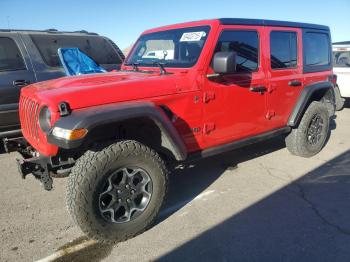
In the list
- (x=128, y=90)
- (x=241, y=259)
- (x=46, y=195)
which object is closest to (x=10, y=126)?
(x=46, y=195)

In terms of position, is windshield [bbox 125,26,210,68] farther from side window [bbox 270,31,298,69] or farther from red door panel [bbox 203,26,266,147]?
side window [bbox 270,31,298,69]

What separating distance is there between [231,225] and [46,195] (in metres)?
2.23

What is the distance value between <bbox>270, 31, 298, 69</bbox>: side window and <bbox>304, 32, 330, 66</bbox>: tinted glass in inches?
11.9

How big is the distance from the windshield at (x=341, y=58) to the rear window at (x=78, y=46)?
6148 millimetres

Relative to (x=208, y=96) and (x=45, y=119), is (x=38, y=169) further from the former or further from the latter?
(x=208, y=96)

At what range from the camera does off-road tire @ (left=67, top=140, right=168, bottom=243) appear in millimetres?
2775

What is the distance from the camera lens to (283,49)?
451 cm

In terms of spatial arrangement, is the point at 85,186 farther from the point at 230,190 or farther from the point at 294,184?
the point at 294,184

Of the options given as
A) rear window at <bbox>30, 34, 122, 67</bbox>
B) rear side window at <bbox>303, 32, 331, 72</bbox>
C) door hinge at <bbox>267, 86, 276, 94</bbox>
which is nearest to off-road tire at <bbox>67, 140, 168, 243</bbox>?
door hinge at <bbox>267, 86, 276, 94</bbox>

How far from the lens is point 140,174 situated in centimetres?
311

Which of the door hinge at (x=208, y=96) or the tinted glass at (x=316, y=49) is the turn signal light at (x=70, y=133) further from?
the tinted glass at (x=316, y=49)

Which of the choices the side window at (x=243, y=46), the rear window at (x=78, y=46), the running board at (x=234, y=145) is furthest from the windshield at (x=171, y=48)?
the rear window at (x=78, y=46)

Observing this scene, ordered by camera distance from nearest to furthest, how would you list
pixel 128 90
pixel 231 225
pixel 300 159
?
1. pixel 128 90
2. pixel 231 225
3. pixel 300 159

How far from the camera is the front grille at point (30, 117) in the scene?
3.05 metres
